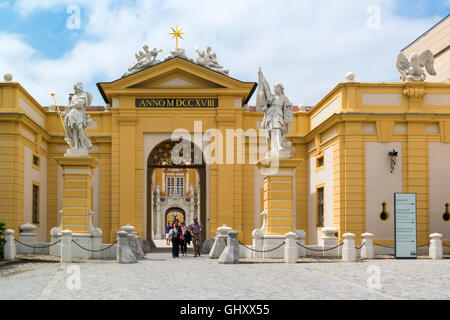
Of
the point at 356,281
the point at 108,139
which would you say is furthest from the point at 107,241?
the point at 356,281

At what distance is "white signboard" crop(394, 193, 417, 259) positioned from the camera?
20453mm

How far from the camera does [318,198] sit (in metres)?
27.0

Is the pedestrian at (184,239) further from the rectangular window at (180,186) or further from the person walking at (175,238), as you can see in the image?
the rectangular window at (180,186)

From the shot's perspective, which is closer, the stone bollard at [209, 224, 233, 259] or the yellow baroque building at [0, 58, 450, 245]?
the stone bollard at [209, 224, 233, 259]

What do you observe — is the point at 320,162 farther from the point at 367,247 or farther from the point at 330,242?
the point at 367,247

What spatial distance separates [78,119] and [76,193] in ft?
8.28

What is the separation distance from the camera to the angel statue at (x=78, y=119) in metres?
21.0

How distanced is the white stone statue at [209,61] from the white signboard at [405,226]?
10.6 m

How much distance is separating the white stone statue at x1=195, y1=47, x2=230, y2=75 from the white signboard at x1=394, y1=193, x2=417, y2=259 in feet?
34.9

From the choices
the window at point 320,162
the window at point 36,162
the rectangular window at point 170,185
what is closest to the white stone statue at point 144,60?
the window at point 36,162

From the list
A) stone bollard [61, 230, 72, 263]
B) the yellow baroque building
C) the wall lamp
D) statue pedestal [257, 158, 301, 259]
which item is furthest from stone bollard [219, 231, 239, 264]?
the wall lamp

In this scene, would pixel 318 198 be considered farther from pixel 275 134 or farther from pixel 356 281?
pixel 356 281

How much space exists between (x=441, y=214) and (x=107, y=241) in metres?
14.1

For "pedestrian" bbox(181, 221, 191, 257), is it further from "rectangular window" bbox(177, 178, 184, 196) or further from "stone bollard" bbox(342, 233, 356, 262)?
"rectangular window" bbox(177, 178, 184, 196)
